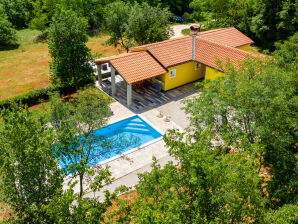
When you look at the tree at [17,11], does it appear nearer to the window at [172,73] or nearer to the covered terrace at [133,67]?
the covered terrace at [133,67]

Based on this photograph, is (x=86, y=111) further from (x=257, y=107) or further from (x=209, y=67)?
(x=209, y=67)

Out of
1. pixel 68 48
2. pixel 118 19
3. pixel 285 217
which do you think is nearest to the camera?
pixel 285 217

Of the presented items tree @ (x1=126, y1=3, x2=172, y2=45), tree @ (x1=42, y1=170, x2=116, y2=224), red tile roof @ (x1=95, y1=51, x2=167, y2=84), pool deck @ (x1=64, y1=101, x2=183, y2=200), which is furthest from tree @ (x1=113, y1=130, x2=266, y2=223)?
tree @ (x1=126, y1=3, x2=172, y2=45)

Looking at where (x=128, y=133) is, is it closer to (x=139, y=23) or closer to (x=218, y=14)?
(x=139, y=23)

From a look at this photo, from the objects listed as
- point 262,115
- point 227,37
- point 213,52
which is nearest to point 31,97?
point 213,52

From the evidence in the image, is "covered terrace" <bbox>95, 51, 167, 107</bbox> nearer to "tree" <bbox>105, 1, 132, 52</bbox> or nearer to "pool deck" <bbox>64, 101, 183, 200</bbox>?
"pool deck" <bbox>64, 101, 183, 200</bbox>

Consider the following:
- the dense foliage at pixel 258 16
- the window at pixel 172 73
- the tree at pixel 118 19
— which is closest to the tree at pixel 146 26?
the tree at pixel 118 19
